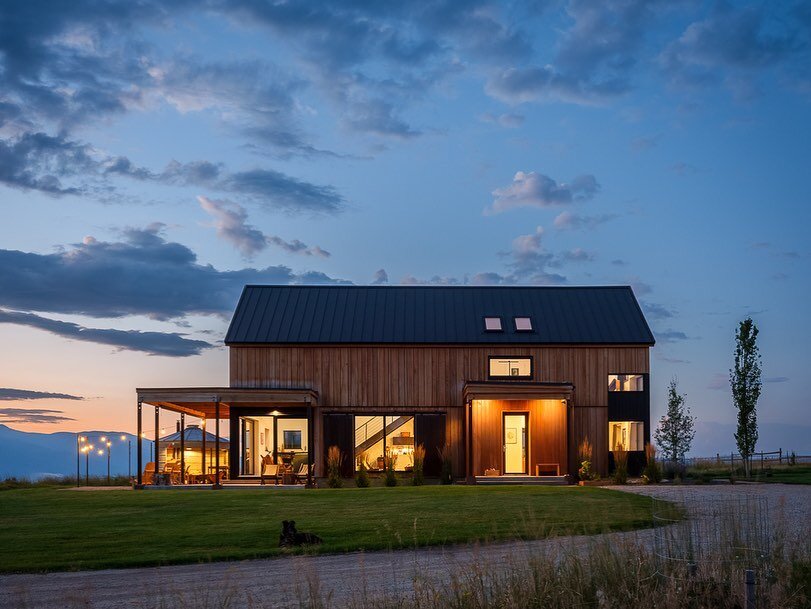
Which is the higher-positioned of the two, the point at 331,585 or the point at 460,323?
the point at 460,323

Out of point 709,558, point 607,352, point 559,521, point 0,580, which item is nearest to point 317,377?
point 607,352

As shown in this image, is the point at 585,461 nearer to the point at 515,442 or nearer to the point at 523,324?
the point at 515,442

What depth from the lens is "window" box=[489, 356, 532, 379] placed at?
3338cm

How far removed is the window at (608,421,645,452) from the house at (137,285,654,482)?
4 centimetres

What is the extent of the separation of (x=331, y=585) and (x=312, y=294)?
2455cm

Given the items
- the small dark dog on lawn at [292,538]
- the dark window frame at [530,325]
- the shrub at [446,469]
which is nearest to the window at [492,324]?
the dark window frame at [530,325]

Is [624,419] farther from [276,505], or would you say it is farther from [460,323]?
[276,505]

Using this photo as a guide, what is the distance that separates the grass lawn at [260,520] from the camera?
1480cm

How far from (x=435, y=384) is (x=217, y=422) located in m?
8.18

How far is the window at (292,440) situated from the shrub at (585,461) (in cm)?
958

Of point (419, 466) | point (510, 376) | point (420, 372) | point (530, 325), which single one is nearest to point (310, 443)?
point (419, 466)

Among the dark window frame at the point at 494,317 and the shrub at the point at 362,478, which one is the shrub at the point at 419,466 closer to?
the shrub at the point at 362,478

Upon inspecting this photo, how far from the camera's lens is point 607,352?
3344 cm

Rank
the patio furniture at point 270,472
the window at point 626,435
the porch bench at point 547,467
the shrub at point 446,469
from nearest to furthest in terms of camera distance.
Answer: the patio furniture at point 270,472
the shrub at point 446,469
the porch bench at point 547,467
the window at point 626,435
